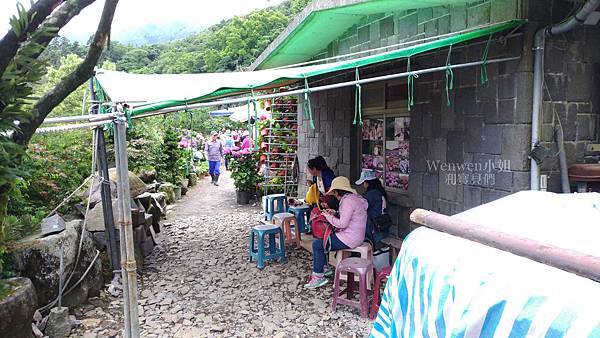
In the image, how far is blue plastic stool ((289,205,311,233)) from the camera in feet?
23.1

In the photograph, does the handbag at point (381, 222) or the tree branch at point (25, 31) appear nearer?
the tree branch at point (25, 31)

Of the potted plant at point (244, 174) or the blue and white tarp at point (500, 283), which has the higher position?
the blue and white tarp at point (500, 283)

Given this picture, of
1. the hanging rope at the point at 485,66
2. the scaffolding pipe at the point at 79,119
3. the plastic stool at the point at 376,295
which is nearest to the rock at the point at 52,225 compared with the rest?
the scaffolding pipe at the point at 79,119

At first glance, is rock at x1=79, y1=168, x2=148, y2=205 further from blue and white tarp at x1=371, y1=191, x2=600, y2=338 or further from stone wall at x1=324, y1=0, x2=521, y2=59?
blue and white tarp at x1=371, y1=191, x2=600, y2=338

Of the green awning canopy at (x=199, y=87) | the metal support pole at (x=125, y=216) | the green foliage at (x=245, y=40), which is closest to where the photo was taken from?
the metal support pole at (x=125, y=216)

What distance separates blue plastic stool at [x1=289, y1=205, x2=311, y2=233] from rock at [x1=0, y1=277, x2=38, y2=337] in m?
4.08

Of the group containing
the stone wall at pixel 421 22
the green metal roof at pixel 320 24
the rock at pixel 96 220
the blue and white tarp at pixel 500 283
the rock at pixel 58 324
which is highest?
the green metal roof at pixel 320 24

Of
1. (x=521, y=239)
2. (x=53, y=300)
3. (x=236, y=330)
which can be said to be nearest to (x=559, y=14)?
(x=521, y=239)

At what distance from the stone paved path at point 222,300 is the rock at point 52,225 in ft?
2.83

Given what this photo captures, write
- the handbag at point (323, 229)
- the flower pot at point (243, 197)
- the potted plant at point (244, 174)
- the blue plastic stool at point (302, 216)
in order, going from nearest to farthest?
the handbag at point (323, 229)
the blue plastic stool at point (302, 216)
the potted plant at point (244, 174)
the flower pot at point (243, 197)

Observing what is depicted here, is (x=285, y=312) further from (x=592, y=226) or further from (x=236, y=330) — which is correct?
(x=592, y=226)

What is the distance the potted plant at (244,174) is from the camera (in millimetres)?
10031

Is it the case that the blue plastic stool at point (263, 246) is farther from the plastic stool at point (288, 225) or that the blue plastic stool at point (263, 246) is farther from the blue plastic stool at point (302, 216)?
the blue plastic stool at point (302, 216)

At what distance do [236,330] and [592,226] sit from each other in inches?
133
